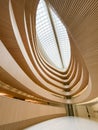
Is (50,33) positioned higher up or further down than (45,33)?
higher up

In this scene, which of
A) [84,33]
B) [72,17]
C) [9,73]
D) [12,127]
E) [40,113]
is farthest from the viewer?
[40,113]

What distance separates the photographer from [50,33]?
1616 centimetres

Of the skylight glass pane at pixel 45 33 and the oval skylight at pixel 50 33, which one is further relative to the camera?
the oval skylight at pixel 50 33

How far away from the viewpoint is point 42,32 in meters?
15.3

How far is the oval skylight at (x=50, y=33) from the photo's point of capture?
41.2 ft

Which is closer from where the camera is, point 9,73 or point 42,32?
point 9,73

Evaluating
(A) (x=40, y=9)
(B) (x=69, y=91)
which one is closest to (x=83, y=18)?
(A) (x=40, y=9)

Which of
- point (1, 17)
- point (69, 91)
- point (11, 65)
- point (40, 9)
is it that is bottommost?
point (11, 65)

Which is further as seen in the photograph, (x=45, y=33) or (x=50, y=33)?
(x=50, y=33)

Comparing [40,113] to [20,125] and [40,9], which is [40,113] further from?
[40,9]

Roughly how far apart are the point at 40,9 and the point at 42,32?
12.1 feet

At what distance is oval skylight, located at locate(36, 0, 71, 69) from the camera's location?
12558 millimetres

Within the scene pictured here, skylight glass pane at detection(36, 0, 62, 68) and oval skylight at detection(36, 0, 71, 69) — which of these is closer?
skylight glass pane at detection(36, 0, 62, 68)

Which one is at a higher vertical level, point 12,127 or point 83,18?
point 83,18
